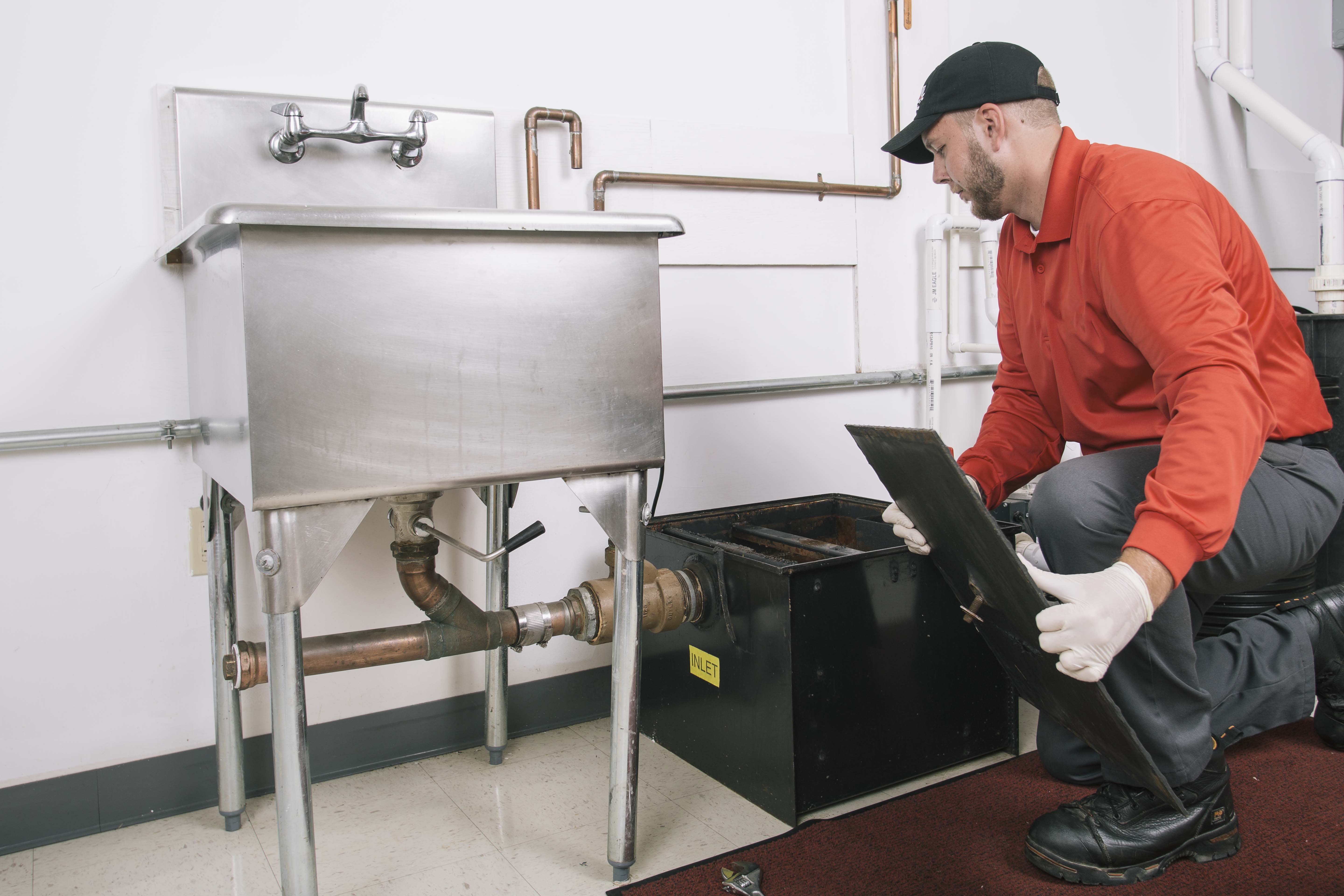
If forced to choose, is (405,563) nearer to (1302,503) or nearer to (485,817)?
(485,817)

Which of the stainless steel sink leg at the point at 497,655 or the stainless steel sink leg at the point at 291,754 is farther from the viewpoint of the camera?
the stainless steel sink leg at the point at 497,655

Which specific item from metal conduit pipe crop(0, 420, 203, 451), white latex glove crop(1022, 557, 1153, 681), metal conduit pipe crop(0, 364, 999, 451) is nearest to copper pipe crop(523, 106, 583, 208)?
metal conduit pipe crop(0, 364, 999, 451)

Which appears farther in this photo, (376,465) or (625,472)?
(625,472)

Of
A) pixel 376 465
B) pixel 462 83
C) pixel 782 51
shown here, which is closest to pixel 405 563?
pixel 376 465

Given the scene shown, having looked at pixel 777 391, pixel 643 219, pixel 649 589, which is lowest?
pixel 649 589

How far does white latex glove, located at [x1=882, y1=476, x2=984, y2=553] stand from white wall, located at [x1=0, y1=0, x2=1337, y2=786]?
0.59 meters

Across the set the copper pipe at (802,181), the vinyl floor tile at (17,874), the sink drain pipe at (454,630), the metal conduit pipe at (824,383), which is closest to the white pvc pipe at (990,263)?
the metal conduit pipe at (824,383)

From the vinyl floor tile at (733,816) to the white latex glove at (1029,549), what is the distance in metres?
0.59

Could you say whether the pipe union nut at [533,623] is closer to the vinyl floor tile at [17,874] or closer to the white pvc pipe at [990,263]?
the vinyl floor tile at [17,874]

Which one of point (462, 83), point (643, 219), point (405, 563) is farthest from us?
point (462, 83)

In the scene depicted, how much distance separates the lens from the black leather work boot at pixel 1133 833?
1.19 meters

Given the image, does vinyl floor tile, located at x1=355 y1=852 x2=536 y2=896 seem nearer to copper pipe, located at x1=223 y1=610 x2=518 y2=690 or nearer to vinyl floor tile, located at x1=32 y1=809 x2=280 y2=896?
vinyl floor tile, located at x1=32 y1=809 x2=280 y2=896

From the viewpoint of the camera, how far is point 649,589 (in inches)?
58.2

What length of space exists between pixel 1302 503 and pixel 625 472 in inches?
34.6
